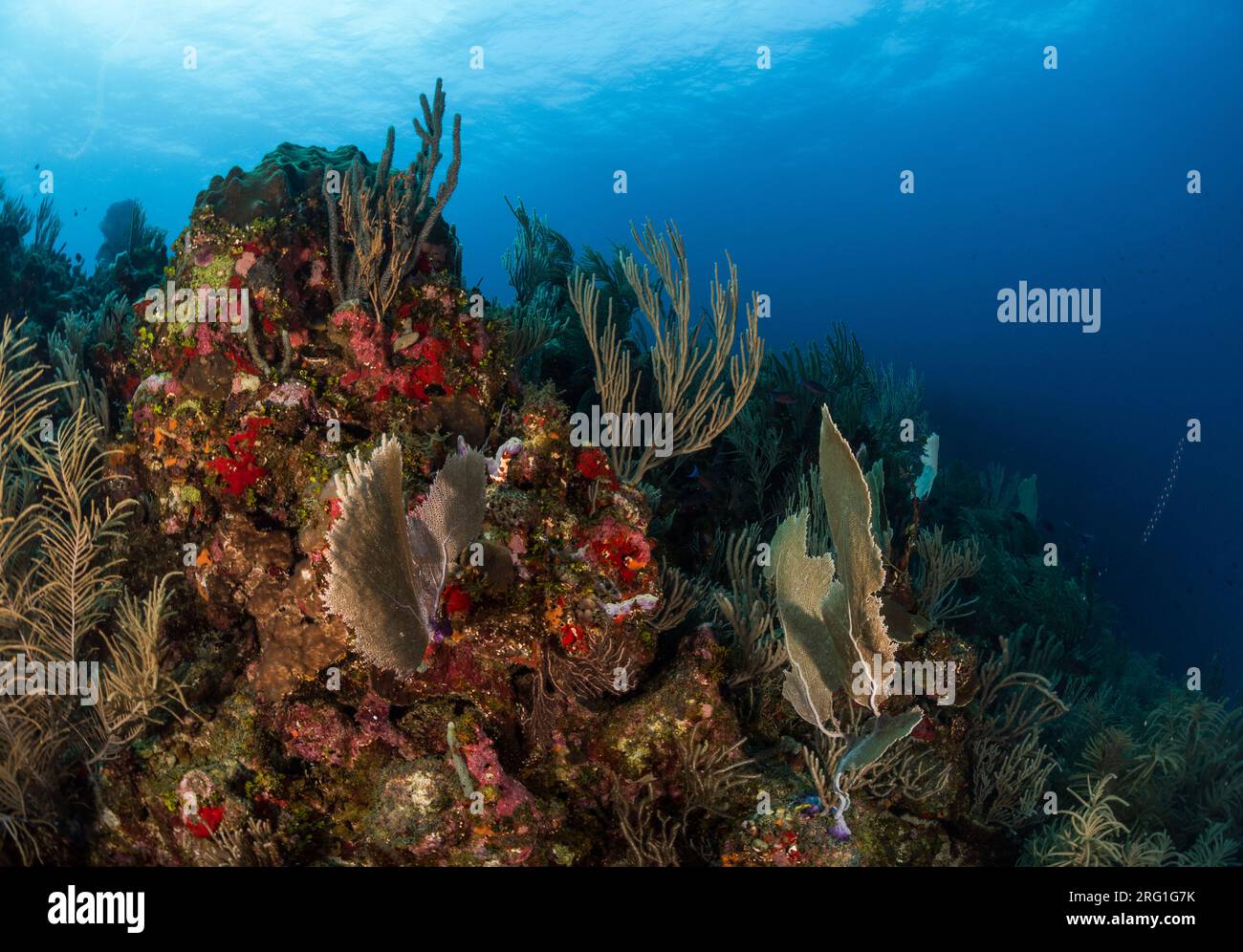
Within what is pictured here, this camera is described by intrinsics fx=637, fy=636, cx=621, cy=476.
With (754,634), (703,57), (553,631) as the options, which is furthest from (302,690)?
(703,57)

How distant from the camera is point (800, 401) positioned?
772 cm

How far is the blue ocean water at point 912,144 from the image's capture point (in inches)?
1054

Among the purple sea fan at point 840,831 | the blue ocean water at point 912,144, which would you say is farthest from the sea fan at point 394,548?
the blue ocean water at point 912,144

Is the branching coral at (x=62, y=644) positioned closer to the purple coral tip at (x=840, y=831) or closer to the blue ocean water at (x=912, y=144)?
the purple coral tip at (x=840, y=831)

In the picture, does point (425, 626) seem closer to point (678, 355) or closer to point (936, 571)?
point (678, 355)

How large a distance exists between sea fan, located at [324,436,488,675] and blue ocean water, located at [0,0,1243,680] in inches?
909

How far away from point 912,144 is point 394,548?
55.1 meters

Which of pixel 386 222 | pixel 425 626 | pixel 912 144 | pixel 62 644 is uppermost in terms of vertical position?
pixel 912 144

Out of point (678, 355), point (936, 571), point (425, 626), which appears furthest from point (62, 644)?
point (936, 571)

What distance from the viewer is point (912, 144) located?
46.8 metres

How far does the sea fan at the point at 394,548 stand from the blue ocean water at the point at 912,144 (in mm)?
23087

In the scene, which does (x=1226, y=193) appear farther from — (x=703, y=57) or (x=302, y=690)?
(x=302, y=690)

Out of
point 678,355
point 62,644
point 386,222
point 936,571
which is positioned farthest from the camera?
point 936,571
